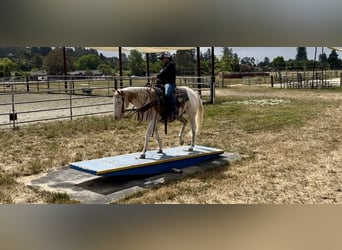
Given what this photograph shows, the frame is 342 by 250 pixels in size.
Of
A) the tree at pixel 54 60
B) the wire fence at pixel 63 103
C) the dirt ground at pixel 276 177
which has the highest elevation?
the tree at pixel 54 60

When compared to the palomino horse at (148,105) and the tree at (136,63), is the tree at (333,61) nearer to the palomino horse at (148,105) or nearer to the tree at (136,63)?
the tree at (136,63)

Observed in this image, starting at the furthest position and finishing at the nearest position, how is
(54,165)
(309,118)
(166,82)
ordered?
(309,118) < (54,165) < (166,82)

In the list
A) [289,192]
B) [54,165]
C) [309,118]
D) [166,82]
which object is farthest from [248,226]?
[309,118]

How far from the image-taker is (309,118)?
5.23 meters

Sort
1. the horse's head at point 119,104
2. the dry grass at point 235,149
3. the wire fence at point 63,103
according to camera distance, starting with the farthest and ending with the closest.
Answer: the wire fence at point 63,103 → the horse's head at point 119,104 → the dry grass at point 235,149

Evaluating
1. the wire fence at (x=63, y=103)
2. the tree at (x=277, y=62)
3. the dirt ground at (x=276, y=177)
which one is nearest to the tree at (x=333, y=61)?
the tree at (x=277, y=62)

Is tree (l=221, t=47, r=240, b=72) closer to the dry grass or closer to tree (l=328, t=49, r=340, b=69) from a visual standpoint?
tree (l=328, t=49, r=340, b=69)

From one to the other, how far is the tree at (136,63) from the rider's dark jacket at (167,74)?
1274 millimetres

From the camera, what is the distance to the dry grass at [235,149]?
2043 millimetres

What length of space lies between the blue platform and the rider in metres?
0.32

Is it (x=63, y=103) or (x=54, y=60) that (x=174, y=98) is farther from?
A: (x=63, y=103)

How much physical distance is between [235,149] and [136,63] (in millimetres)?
2530
